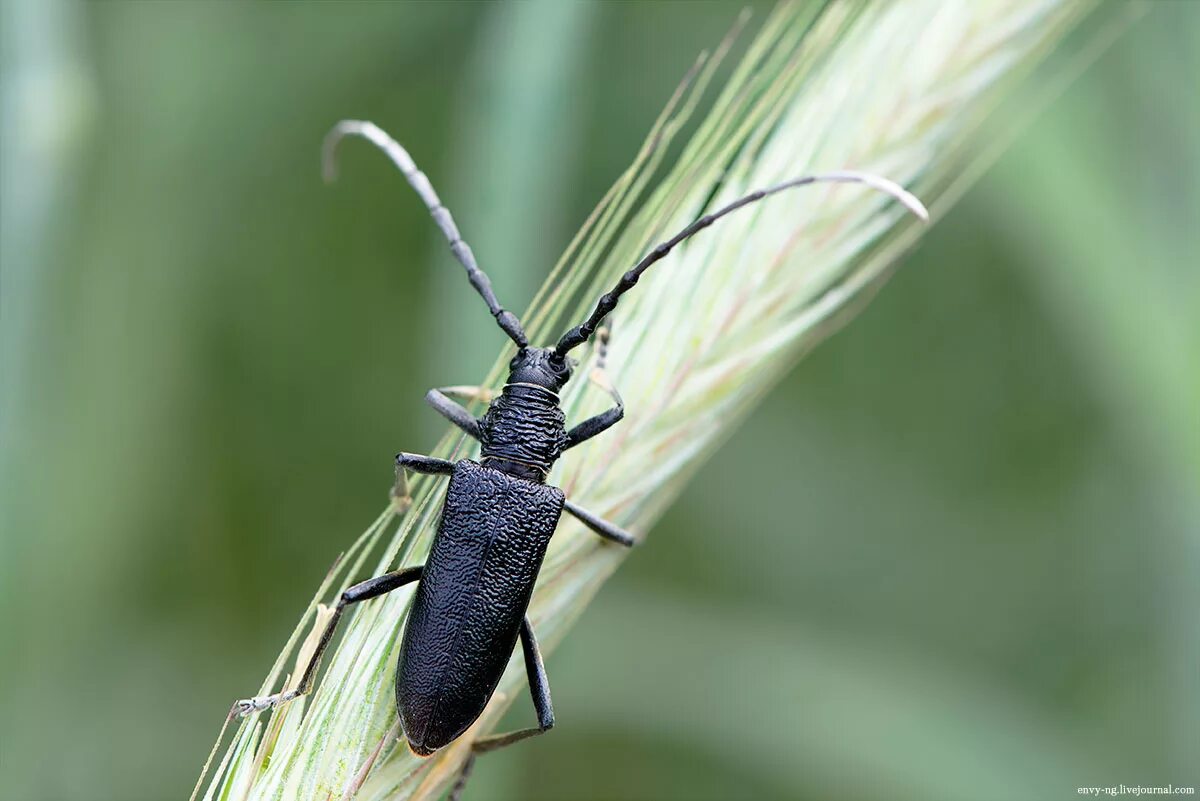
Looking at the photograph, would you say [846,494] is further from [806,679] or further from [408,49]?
[408,49]

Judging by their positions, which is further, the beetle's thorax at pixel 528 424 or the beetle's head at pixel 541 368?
the beetle's head at pixel 541 368

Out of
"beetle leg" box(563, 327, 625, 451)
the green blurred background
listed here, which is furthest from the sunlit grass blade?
the green blurred background

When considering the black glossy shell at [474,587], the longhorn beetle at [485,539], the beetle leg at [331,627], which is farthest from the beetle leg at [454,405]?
the beetle leg at [331,627]

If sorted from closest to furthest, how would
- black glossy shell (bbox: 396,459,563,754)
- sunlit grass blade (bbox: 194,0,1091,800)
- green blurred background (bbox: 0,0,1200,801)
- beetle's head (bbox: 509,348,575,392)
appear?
1. black glossy shell (bbox: 396,459,563,754)
2. sunlit grass blade (bbox: 194,0,1091,800)
3. green blurred background (bbox: 0,0,1200,801)
4. beetle's head (bbox: 509,348,575,392)

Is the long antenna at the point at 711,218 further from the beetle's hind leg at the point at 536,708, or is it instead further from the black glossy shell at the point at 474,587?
the beetle's hind leg at the point at 536,708

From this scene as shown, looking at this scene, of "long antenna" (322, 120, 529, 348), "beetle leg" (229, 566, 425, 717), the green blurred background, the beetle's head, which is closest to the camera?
"beetle leg" (229, 566, 425, 717)

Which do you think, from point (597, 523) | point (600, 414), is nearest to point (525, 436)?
point (600, 414)

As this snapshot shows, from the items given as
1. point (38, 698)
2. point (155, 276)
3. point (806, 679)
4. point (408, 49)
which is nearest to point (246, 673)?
point (38, 698)

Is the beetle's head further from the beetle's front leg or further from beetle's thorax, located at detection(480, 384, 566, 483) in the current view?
the beetle's front leg
